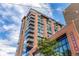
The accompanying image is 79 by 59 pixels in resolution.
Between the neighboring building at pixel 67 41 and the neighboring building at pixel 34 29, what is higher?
the neighboring building at pixel 34 29

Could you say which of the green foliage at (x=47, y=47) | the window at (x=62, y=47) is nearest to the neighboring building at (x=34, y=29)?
the window at (x=62, y=47)

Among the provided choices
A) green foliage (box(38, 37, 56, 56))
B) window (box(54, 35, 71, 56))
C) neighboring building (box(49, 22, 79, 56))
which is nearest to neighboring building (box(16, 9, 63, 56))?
neighboring building (box(49, 22, 79, 56))

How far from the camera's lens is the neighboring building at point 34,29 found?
28.0 feet

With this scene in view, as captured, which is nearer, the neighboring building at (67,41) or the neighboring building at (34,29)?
the neighboring building at (67,41)

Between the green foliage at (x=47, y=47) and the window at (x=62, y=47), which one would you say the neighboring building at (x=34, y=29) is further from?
the green foliage at (x=47, y=47)

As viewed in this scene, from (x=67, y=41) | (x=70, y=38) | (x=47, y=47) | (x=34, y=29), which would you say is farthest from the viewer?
(x=34, y=29)

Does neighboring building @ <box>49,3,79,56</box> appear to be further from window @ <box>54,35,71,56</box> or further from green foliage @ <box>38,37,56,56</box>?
green foliage @ <box>38,37,56,56</box>

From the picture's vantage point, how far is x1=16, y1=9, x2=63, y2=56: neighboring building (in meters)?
8.54

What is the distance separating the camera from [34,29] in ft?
35.0

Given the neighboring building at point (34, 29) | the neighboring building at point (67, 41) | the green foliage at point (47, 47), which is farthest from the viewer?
the neighboring building at point (34, 29)

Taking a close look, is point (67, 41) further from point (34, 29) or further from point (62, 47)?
point (34, 29)

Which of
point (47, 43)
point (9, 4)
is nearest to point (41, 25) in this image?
point (47, 43)

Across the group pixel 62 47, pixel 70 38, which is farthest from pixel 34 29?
pixel 70 38

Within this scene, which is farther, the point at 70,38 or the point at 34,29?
the point at 34,29
